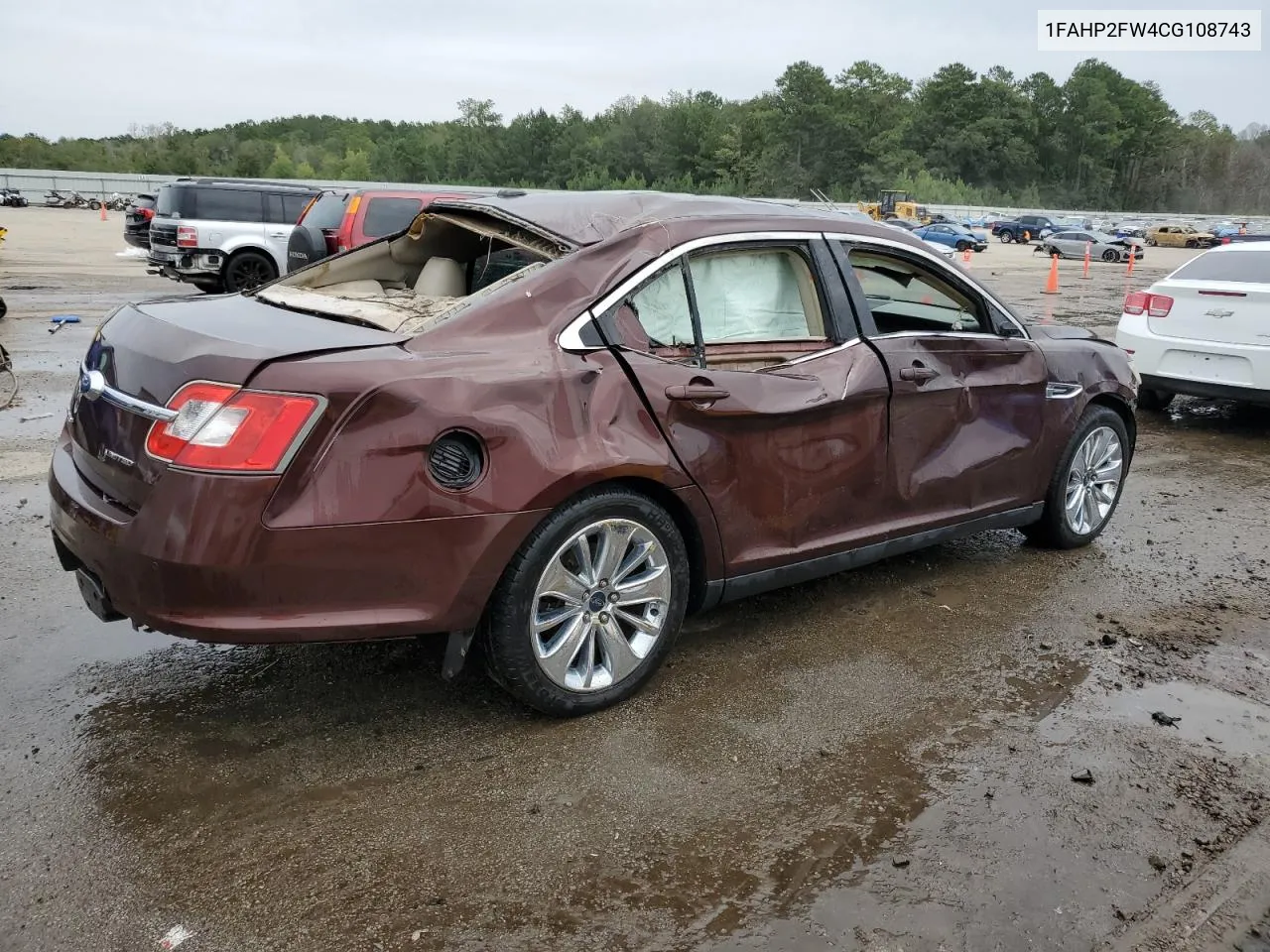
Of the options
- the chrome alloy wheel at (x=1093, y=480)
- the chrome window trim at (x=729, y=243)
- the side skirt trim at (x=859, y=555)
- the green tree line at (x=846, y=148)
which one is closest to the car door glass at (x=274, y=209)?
the chrome window trim at (x=729, y=243)

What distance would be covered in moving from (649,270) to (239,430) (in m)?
1.45

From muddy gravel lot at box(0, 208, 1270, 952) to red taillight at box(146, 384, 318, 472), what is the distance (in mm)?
958

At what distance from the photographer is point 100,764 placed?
3092 millimetres

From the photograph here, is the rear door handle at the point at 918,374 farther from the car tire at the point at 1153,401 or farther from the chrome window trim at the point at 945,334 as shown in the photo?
the car tire at the point at 1153,401

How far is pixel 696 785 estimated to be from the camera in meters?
3.08

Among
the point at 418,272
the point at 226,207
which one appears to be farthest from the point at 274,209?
the point at 418,272

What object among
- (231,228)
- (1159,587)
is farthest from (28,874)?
(231,228)

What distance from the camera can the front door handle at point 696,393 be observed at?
3.43m

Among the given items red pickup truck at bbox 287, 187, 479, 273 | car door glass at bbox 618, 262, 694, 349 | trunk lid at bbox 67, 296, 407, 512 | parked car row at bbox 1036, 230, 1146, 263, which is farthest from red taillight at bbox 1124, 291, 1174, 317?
parked car row at bbox 1036, 230, 1146, 263

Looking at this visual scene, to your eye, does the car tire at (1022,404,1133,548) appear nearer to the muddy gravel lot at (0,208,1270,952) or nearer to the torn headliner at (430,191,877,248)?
the muddy gravel lot at (0,208,1270,952)

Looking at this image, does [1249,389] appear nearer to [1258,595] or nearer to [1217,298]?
[1217,298]

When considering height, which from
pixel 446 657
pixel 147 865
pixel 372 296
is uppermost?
pixel 372 296

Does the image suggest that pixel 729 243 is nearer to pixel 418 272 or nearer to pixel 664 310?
pixel 664 310

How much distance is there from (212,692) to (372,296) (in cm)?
155
